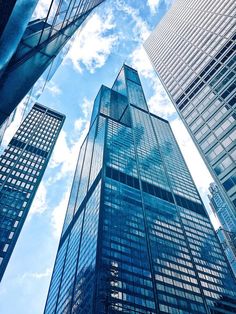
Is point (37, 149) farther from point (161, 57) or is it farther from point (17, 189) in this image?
point (161, 57)

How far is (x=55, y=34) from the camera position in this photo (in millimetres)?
12867

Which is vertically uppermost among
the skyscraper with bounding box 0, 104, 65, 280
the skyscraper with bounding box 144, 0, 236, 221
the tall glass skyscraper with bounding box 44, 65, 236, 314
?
the skyscraper with bounding box 144, 0, 236, 221

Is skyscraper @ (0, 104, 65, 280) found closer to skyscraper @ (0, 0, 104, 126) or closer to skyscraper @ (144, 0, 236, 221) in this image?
skyscraper @ (144, 0, 236, 221)

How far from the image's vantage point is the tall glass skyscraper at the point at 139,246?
7669 cm

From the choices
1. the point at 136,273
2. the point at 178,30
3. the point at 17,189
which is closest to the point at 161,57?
the point at 178,30

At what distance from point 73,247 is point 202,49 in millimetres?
90362

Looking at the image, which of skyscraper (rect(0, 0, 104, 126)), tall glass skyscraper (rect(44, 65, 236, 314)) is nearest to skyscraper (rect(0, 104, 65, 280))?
tall glass skyscraper (rect(44, 65, 236, 314))

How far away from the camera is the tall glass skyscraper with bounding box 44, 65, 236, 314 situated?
3019 inches

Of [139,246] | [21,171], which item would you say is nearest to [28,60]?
[139,246]

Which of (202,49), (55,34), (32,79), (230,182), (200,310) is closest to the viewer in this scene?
(32,79)

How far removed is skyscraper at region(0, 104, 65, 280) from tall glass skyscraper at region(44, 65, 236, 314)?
24.6m

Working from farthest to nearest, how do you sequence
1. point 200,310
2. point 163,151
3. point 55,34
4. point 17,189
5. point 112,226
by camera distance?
1. point 163,151
2. point 17,189
3. point 112,226
4. point 200,310
5. point 55,34

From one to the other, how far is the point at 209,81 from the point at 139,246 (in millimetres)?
61374

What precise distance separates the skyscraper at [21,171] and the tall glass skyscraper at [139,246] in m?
24.6
